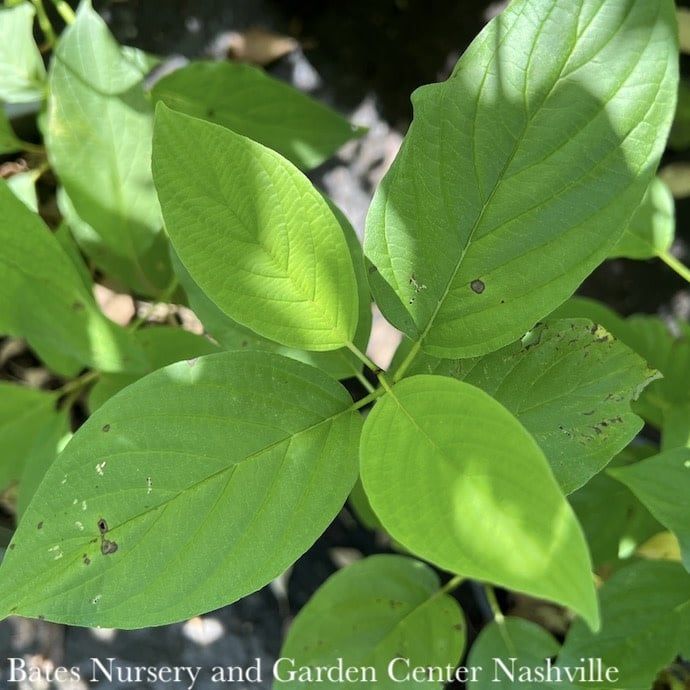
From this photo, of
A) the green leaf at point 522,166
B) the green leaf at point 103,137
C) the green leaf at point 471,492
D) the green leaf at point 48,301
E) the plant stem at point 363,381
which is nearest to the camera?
the green leaf at point 471,492

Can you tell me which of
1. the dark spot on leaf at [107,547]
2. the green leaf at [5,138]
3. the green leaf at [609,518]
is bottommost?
the green leaf at [609,518]

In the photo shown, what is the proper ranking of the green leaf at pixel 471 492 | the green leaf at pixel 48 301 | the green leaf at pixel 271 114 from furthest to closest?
1. the green leaf at pixel 271 114
2. the green leaf at pixel 48 301
3. the green leaf at pixel 471 492

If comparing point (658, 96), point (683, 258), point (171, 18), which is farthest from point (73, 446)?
point (683, 258)

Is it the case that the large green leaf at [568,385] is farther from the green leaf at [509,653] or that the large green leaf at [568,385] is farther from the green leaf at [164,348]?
the green leaf at [509,653]

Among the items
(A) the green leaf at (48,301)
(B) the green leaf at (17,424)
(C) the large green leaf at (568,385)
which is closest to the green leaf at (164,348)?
(A) the green leaf at (48,301)

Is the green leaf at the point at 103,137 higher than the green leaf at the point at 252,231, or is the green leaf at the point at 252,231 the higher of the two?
the green leaf at the point at 252,231

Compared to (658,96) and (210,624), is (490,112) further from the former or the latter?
(210,624)

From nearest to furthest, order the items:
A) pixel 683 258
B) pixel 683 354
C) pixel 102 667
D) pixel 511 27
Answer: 1. pixel 511 27
2. pixel 683 354
3. pixel 102 667
4. pixel 683 258

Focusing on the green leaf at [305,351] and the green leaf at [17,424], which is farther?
the green leaf at [17,424]
